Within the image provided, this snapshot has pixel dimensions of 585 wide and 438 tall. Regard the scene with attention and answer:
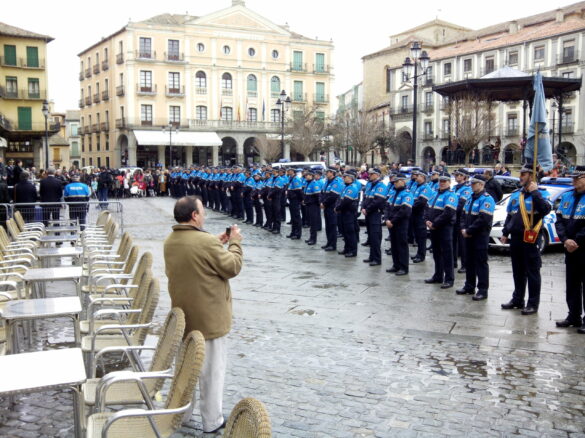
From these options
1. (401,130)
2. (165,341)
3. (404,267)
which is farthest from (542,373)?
(401,130)

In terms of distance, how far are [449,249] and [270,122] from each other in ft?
182

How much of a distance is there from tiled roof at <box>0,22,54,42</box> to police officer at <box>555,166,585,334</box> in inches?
2118

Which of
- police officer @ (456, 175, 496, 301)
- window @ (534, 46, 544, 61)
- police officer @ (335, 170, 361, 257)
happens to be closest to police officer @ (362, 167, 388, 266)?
police officer @ (335, 170, 361, 257)

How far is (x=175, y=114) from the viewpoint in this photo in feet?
202

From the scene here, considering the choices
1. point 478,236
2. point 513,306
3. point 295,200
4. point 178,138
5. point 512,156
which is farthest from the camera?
point 178,138

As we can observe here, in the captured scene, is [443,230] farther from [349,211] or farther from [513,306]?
[349,211]

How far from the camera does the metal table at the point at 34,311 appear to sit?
4891mm

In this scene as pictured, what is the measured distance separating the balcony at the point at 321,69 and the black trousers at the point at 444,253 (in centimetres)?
5960

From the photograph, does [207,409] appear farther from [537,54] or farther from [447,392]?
[537,54]

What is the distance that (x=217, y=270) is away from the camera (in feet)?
14.6

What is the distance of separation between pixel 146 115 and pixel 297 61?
1775 cm

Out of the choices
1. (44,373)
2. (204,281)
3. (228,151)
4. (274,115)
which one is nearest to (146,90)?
(228,151)

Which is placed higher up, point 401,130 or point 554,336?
point 401,130

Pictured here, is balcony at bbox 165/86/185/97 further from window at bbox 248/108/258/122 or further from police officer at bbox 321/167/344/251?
Result: police officer at bbox 321/167/344/251
